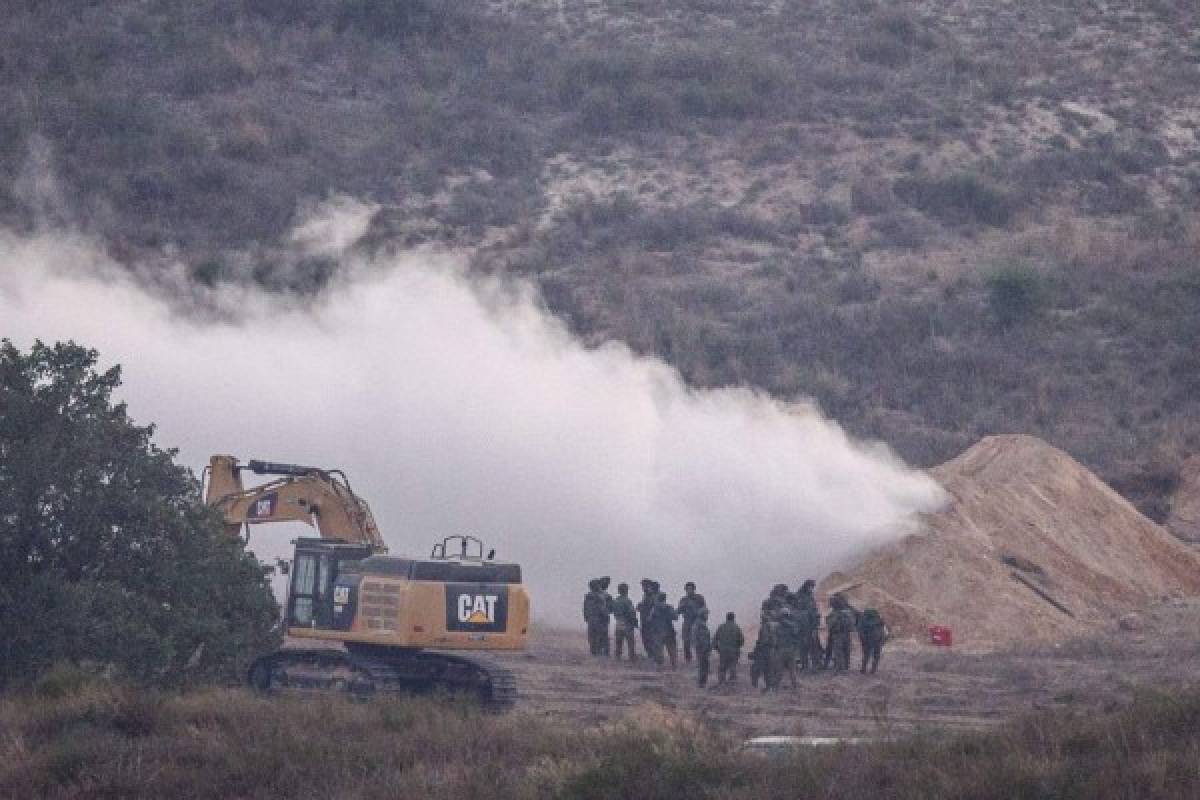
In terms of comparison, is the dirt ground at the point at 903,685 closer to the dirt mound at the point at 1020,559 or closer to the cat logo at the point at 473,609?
the dirt mound at the point at 1020,559

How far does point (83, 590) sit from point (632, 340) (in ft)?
98.2

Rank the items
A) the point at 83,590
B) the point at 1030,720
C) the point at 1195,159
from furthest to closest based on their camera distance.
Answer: the point at 1195,159 → the point at 83,590 → the point at 1030,720

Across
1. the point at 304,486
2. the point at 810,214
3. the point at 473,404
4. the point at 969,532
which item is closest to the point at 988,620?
the point at 969,532

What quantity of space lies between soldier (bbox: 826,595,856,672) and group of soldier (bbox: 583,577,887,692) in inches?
0.6

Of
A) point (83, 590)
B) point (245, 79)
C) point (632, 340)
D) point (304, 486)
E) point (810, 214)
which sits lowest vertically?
point (83, 590)

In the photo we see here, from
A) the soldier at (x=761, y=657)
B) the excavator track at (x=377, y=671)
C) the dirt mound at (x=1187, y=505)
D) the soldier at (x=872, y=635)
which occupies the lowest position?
the excavator track at (x=377, y=671)

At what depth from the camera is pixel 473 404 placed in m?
38.1

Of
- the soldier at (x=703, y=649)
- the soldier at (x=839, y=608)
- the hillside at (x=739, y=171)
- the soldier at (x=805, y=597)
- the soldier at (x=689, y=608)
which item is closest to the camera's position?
the soldier at (x=703, y=649)

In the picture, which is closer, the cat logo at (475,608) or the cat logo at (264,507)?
the cat logo at (475,608)

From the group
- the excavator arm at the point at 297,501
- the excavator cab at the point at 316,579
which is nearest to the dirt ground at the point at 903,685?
the excavator cab at the point at 316,579

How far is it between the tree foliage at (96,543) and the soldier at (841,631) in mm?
9725

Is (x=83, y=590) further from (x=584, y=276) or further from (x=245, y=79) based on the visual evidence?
(x=245, y=79)

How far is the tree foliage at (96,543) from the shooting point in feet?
72.5

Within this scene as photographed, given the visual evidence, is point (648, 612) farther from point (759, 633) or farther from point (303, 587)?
point (303, 587)
